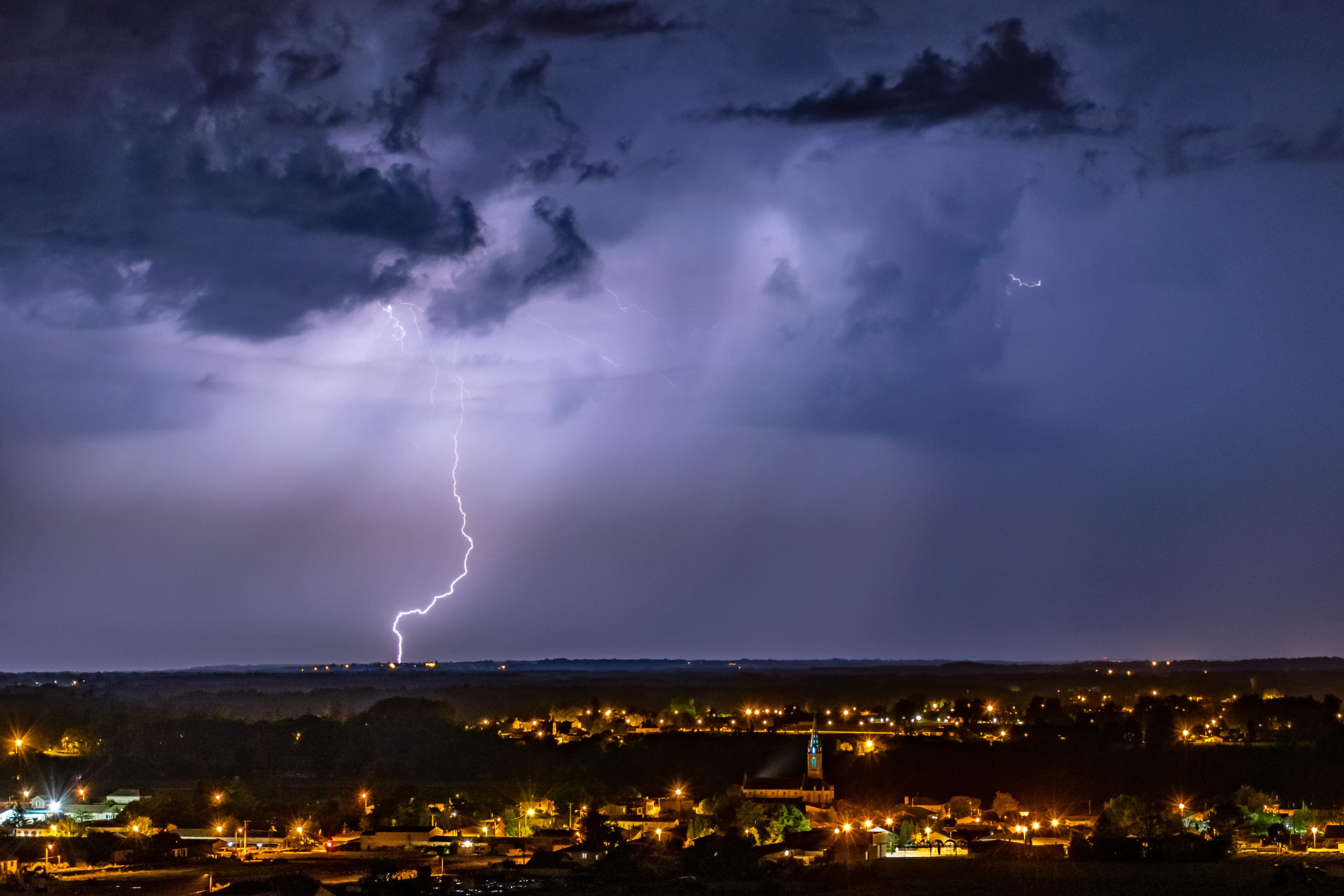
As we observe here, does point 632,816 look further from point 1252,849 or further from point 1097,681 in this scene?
point 1097,681

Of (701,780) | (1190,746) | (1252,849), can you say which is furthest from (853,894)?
(1190,746)

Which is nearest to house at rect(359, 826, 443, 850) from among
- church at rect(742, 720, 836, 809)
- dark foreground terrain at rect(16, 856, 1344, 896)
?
dark foreground terrain at rect(16, 856, 1344, 896)

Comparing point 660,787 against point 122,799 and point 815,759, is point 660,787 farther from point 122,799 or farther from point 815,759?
point 122,799

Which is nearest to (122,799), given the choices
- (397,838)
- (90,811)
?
(90,811)

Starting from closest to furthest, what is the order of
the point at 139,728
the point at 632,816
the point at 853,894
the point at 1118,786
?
the point at 853,894
the point at 632,816
the point at 1118,786
the point at 139,728

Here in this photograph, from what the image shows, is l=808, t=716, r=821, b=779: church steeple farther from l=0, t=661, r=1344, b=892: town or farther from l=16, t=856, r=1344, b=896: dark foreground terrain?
l=16, t=856, r=1344, b=896: dark foreground terrain
